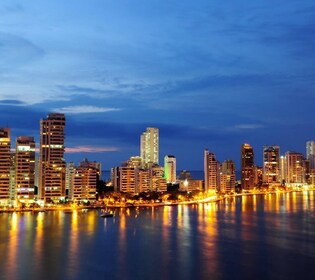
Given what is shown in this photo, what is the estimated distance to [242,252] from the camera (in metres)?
13.0

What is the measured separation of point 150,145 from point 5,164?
30950mm

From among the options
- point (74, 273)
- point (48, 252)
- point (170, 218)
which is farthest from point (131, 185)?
point (74, 273)

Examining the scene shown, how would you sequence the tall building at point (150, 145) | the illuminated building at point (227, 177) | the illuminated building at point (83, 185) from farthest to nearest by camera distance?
the tall building at point (150, 145), the illuminated building at point (227, 177), the illuminated building at point (83, 185)

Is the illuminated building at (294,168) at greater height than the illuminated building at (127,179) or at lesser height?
greater

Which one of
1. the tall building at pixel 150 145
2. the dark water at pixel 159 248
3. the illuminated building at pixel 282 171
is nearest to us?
the dark water at pixel 159 248

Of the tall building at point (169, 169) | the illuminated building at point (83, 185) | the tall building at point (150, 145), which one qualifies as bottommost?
the illuminated building at point (83, 185)

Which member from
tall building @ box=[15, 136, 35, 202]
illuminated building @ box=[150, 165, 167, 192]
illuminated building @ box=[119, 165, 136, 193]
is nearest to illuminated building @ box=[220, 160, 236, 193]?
illuminated building @ box=[150, 165, 167, 192]

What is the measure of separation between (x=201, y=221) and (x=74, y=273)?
991 cm

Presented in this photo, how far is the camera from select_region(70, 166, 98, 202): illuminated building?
29125 millimetres

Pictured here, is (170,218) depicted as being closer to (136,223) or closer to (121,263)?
(136,223)

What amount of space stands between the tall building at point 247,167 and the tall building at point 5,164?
29228mm

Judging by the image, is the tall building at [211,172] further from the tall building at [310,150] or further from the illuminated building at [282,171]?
the tall building at [310,150]

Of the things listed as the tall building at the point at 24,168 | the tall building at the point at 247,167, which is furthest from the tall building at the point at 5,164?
the tall building at the point at 247,167

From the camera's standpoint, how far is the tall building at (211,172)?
42969 mm
